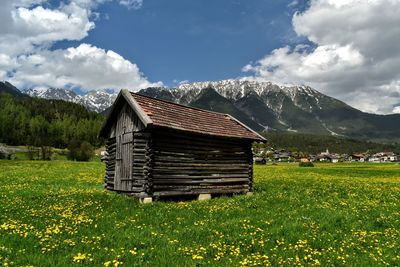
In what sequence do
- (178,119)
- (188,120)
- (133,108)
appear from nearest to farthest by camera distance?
(133,108) → (178,119) → (188,120)

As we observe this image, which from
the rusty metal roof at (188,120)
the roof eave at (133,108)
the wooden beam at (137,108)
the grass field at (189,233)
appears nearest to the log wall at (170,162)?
the rusty metal roof at (188,120)

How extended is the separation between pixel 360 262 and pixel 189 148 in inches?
576

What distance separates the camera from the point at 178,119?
2406 centimetres

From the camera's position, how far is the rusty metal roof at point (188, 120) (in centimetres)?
2252

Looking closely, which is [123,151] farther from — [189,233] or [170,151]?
[189,233]

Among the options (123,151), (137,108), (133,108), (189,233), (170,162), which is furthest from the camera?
(123,151)

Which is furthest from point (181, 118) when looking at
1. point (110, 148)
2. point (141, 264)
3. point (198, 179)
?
point (141, 264)

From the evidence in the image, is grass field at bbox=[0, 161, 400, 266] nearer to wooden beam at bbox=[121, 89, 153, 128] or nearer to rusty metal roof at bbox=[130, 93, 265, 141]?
wooden beam at bbox=[121, 89, 153, 128]

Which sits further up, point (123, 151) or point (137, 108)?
point (137, 108)

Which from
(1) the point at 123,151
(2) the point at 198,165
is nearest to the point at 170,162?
(2) the point at 198,165

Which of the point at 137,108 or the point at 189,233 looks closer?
the point at 189,233

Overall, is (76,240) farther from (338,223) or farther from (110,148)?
(110,148)

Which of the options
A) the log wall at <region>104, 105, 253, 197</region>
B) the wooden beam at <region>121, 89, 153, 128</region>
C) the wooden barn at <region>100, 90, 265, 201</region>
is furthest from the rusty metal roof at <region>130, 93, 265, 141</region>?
the log wall at <region>104, 105, 253, 197</region>

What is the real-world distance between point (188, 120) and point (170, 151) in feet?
10.2
